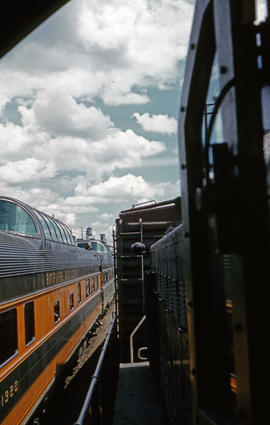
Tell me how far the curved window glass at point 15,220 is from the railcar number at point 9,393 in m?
3.47

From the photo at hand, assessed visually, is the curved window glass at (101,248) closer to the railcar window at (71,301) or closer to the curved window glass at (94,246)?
the curved window glass at (94,246)

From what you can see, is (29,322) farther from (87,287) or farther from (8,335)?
(87,287)

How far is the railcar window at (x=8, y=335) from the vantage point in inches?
206

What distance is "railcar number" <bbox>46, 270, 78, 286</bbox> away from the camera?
26.1 ft

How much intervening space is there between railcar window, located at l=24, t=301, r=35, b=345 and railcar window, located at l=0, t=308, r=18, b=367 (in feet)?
1.61

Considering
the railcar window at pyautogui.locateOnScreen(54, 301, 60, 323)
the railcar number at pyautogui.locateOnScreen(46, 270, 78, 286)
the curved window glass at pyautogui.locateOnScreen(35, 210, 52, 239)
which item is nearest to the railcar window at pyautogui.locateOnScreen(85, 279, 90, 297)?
the railcar number at pyautogui.locateOnScreen(46, 270, 78, 286)

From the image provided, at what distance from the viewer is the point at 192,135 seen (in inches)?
76.5

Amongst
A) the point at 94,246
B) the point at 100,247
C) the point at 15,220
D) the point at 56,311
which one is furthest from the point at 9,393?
the point at 100,247

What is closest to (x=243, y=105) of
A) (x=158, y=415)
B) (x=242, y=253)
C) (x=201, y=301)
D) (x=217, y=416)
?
(x=242, y=253)

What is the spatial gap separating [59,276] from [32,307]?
7.52 feet

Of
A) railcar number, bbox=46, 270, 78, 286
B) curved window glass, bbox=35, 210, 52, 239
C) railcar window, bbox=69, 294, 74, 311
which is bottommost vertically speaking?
railcar window, bbox=69, 294, 74, 311

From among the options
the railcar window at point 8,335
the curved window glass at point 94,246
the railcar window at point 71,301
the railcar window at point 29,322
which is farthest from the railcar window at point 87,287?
the curved window glass at point 94,246

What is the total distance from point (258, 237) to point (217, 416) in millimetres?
1007

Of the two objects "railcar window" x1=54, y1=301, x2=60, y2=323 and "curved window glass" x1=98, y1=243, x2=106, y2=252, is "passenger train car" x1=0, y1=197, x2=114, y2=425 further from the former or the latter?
"curved window glass" x1=98, y1=243, x2=106, y2=252
